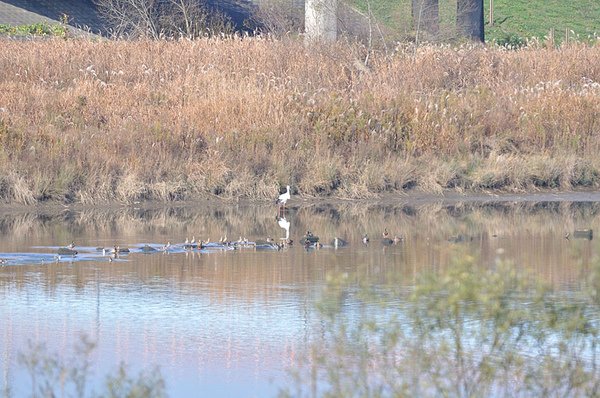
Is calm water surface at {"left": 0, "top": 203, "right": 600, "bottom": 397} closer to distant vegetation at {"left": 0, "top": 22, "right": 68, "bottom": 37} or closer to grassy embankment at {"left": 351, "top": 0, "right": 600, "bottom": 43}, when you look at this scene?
distant vegetation at {"left": 0, "top": 22, "right": 68, "bottom": 37}

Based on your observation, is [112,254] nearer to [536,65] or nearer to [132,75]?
[132,75]

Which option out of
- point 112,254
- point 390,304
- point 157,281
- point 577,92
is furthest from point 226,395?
point 577,92

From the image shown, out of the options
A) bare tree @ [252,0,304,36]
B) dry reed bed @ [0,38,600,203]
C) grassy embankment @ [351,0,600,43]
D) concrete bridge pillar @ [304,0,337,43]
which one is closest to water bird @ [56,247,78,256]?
dry reed bed @ [0,38,600,203]

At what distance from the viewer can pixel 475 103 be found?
21.0m

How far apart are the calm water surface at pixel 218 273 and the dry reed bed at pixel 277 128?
0.85 meters

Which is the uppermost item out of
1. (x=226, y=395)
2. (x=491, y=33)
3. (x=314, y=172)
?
(x=491, y=33)

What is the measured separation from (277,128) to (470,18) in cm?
1707

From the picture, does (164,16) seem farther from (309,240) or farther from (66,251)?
(66,251)

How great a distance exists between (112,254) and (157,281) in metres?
1.73

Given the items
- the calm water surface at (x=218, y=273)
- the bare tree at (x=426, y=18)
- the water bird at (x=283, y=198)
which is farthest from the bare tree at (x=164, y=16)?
the calm water surface at (x=218, y=273)

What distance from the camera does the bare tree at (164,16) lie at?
3381 cm

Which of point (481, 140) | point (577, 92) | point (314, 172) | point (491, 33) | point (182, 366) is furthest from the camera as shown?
point (491, 33)

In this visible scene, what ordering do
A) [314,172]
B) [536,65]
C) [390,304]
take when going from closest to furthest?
[390,304]
[314,172]
[536,65]

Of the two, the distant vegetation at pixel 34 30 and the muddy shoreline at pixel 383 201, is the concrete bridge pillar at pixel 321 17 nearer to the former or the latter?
the distant vegetation at pixel 34 30
